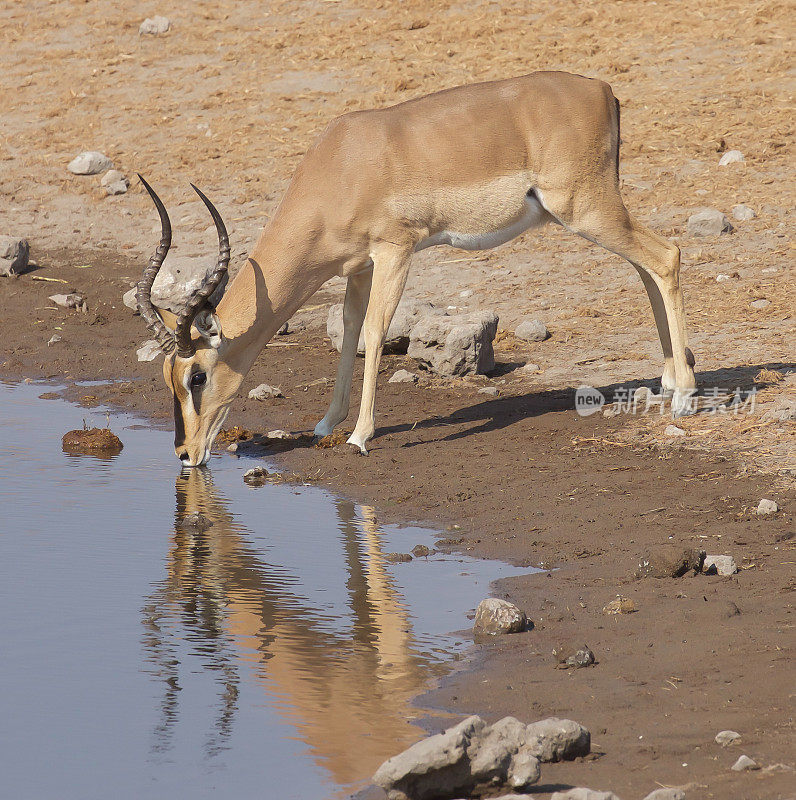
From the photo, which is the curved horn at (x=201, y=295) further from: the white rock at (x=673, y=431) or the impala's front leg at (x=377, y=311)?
the white rock at (x=673, y=431)

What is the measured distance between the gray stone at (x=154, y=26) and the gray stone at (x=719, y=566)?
15679mm

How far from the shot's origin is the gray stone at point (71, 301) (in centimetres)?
1338

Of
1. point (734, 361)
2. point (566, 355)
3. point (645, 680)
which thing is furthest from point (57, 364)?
point (645, 680)

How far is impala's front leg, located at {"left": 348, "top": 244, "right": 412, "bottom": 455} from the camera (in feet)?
28.9

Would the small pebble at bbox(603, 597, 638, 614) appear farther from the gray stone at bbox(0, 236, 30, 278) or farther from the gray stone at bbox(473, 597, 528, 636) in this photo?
the gray stone at bbox(0, 236, 30, 278)

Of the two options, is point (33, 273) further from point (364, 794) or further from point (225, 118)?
point (364, 794)

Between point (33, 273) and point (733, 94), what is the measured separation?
8.39m

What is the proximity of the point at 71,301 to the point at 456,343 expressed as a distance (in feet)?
16.2

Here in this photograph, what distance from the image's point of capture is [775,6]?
1741 cm

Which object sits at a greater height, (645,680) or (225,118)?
(225,118)

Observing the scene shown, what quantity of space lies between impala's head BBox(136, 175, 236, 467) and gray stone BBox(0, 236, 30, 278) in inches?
236

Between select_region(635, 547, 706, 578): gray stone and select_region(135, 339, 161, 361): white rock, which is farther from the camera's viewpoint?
select_region(135, 339, 161, 361): white rock

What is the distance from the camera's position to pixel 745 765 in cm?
401

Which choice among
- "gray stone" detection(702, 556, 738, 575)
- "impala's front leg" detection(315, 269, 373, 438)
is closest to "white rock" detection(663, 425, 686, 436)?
"impala's front leg" detection(315, 269, 373, 438)
